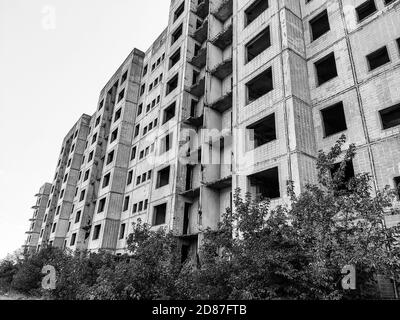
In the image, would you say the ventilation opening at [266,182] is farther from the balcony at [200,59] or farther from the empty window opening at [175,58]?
the empty window opening at [175,58]

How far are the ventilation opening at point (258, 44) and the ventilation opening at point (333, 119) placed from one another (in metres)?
6.94

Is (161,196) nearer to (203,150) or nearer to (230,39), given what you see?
(203,150)

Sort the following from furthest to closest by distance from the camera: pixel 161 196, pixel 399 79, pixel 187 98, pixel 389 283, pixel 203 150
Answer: pixel 187 98 → pixel 161 196 → pixel 203 150 → pixel 399 79 → pixel 389 283

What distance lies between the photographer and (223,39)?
979 inches

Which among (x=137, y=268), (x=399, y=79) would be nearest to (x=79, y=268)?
(x=137, y=268)

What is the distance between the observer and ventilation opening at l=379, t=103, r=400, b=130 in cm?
1307

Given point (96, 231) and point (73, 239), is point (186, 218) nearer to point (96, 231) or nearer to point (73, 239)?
point (96, 231)

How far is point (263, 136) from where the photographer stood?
18891 mm

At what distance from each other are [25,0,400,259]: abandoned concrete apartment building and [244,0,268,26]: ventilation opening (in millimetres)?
103

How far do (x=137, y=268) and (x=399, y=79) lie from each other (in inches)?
529

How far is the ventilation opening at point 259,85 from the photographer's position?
18.6 meters

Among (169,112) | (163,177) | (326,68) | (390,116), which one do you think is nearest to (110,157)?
(169,112)

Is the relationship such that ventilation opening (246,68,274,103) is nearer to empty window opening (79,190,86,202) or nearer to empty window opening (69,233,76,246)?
empty window opening (79,190,86,202)
